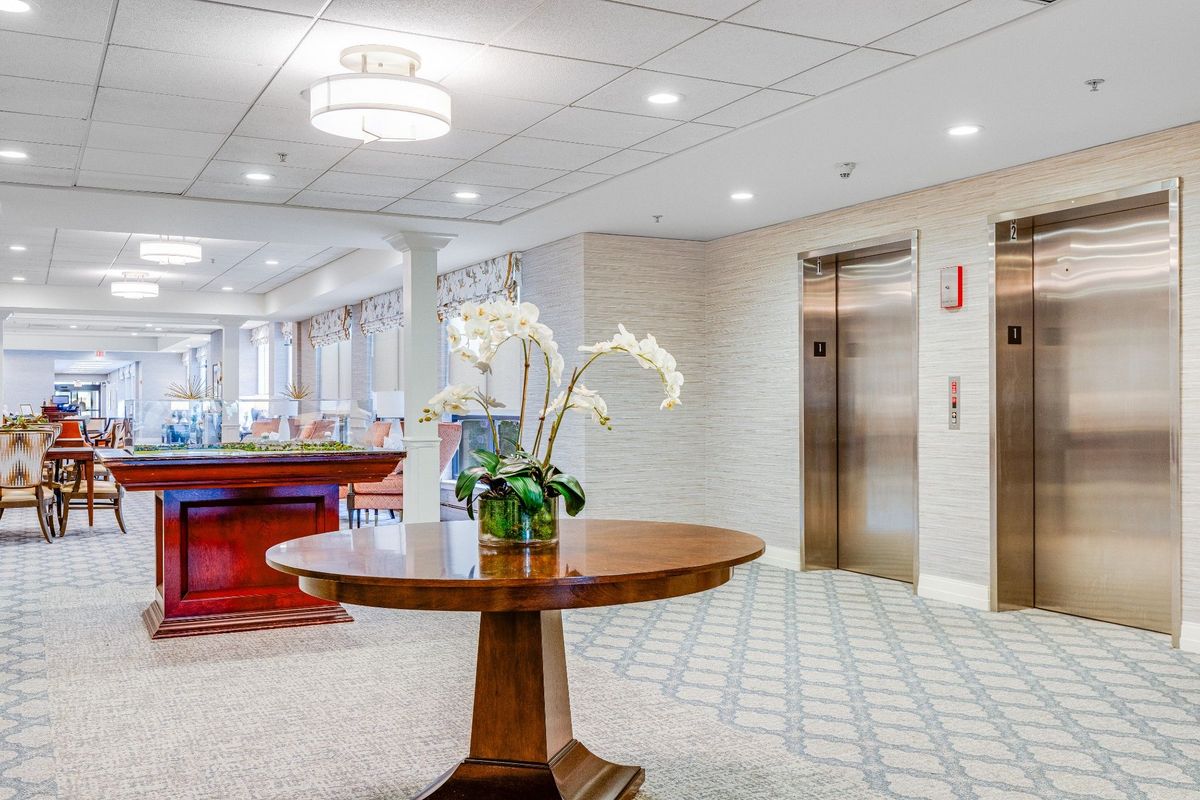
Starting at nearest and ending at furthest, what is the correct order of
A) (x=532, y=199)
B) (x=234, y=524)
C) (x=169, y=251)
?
(x=234, y=524), (x=532, y=199), (x=169, y=251)

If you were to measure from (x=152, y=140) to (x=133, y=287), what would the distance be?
6.82m

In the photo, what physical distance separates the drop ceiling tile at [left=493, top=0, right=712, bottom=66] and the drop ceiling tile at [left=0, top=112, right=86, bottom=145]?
2.50m

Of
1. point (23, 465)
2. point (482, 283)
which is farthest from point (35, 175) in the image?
point (482, 283)

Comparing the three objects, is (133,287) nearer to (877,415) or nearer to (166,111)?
(166,111)

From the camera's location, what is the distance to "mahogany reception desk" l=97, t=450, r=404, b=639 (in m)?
5.23

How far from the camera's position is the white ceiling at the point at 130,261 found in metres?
9.67

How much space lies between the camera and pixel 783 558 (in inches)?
302

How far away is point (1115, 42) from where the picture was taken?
3838 mm

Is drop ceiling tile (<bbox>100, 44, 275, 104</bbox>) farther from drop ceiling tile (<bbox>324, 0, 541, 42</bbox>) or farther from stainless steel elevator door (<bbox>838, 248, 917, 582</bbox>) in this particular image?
stainless steel elevator door (<bbox>838, 248, 917, 582</bbox>)

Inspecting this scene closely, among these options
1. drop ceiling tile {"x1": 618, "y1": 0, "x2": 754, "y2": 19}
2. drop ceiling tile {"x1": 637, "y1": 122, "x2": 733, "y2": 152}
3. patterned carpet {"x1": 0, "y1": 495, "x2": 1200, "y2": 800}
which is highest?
drop ceiling tile {"x1": 637, "y1": 122, "x2": 733, "y2": 152}

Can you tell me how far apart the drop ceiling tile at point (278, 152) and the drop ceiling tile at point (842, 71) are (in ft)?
8.27

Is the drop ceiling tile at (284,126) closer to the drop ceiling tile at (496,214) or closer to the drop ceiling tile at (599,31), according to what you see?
the drop ceiling tile at (599,31)

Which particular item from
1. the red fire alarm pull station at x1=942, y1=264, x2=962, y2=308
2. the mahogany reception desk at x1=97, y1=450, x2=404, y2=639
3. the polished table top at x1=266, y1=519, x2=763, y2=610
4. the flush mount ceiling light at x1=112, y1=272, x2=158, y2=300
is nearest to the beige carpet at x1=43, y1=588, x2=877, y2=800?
the mahogany reception desk at x1=97, y1=450, x2=404, y2=639

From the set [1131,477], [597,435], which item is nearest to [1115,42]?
[1131,477]
